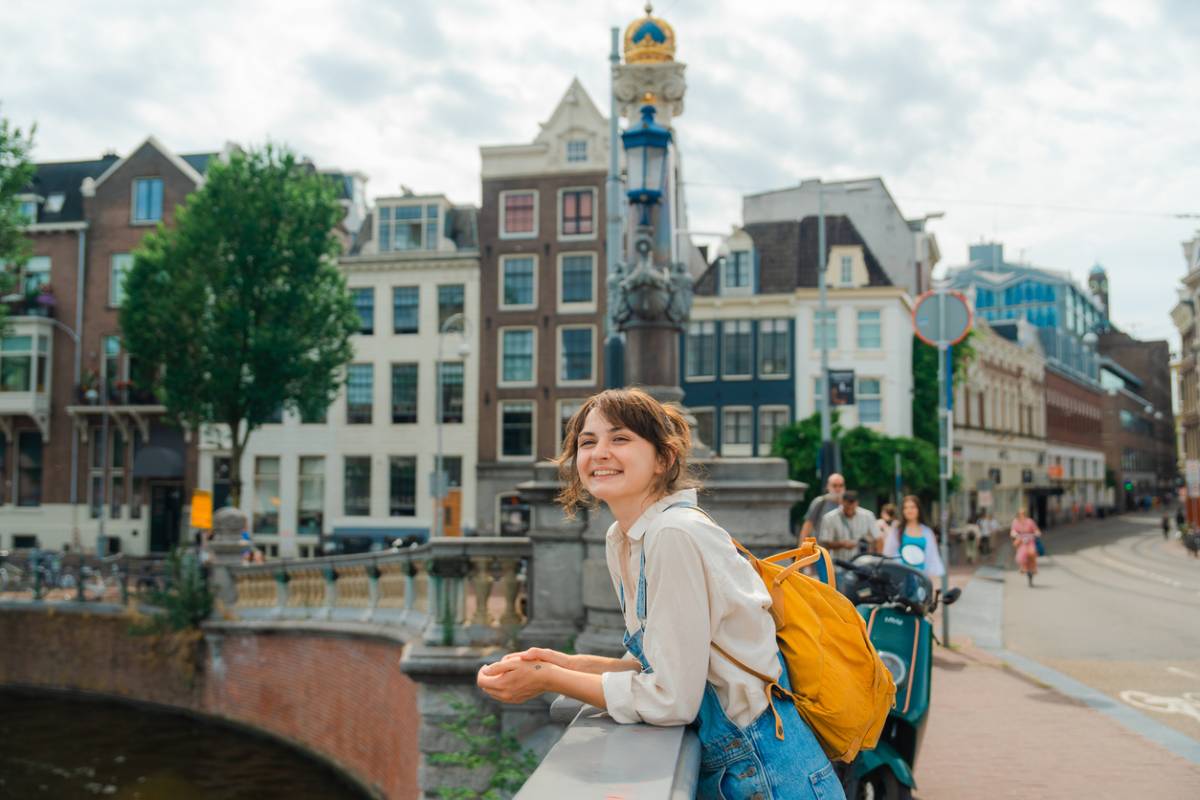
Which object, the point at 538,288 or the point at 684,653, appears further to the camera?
the point at 538,288

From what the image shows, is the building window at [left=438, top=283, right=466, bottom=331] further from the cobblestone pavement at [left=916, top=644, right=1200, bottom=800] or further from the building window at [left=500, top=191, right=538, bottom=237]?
the cobblestone pavement at [left=916, top=644, right=1200, bottom=800]

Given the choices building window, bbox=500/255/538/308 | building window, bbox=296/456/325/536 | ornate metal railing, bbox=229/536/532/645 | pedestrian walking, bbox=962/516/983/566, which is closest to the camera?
ornate metal railing, bbox=229/536/532/645

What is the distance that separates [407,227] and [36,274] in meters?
12.8

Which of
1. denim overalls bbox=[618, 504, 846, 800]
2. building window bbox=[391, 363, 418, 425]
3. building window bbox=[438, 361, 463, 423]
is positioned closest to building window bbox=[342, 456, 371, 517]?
building window bbox=[391, 363, 418, 425]

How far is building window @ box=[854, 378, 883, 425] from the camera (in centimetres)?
3438

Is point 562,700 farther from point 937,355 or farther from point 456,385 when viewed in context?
point 937,355

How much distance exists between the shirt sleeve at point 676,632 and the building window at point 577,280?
30.5 m

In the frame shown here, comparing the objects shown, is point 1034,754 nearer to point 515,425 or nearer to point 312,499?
point 515,425

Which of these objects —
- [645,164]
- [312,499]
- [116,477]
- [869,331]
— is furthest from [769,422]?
[645,164]

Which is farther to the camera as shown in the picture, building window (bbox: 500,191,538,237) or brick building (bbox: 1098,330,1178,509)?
brick building (bbox: 1098,330,1178,509)

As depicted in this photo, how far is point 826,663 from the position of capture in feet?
7.82

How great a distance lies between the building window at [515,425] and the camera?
32969 mm

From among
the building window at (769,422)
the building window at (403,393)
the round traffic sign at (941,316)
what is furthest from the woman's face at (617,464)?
the building window at (769,422)

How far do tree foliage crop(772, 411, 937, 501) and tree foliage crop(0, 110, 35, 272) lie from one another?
21.8m
